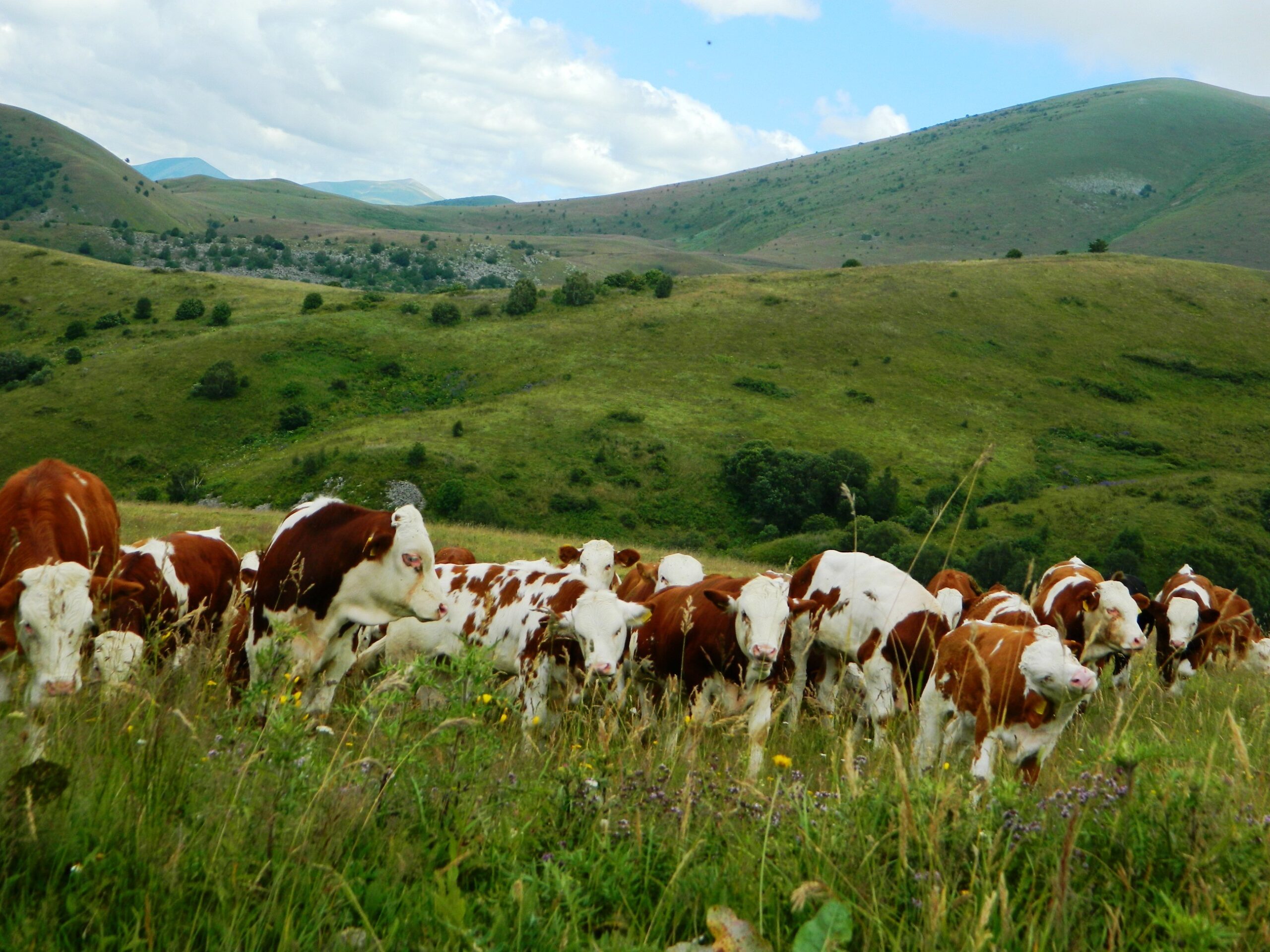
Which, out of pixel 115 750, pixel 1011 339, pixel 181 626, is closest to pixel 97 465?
pixel 181 626

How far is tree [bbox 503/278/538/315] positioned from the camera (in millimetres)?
96312

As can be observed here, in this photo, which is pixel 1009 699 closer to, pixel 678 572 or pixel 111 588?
pixel 111 588

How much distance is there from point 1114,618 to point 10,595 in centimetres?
992

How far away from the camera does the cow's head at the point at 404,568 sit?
755 centimetres

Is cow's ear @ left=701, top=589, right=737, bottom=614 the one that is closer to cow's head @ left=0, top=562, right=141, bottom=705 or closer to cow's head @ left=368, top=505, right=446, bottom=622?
cow's head @ left=368, top=505, right=446, bottom=622

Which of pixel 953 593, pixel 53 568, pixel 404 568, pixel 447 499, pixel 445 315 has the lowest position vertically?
pixel 447 499

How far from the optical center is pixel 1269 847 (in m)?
3.17

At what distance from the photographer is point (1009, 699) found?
6.65 meters

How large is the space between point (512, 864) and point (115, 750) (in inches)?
73.2

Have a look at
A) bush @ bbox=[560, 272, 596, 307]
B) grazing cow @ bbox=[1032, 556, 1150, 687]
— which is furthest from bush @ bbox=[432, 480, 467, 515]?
grazing cow @ bbox=[1032, 556, 1150, 687]

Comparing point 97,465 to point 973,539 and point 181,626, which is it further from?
point 181,626

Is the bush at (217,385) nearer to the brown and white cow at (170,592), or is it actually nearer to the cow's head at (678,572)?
the brown and white cow at (170,592)

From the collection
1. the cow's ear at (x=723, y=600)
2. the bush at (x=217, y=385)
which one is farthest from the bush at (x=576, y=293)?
the cow's ear at (x=723, y=600)

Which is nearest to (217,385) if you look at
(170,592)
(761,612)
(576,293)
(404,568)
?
(576,293)
